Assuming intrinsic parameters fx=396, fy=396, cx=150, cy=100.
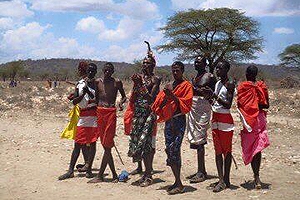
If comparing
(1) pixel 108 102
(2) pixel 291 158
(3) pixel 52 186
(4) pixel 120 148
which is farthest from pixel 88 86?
(2) pixel 291 158

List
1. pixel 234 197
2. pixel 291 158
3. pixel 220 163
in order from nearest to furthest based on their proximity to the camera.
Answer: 1. pixel 234 197
2. pixel 220 163
3. pixel 291 158

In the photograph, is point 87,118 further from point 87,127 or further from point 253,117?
point 253,117

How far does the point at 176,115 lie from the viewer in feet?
18.3

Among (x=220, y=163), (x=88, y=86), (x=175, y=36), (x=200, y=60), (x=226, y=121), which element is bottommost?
(x=220, y=163)

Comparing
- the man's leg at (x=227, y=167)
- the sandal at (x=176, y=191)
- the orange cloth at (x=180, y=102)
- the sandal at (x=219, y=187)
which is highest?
the orange cloth at (x=180, y=102)

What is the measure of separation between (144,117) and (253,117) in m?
1.60

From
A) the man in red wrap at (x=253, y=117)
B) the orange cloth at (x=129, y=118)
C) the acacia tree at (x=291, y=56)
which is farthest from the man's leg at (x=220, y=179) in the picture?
the acacia tree at (x=291, y=56)

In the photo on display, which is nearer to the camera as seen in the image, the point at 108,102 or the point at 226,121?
the point at 226,121

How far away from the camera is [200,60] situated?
6.14 meters

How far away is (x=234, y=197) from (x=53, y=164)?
11.7ft

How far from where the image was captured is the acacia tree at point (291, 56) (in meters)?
38.8

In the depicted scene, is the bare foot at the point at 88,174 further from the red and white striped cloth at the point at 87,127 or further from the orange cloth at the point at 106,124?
the orange cloth at the point at 106,124

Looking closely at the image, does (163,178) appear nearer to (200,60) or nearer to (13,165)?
(200,60)

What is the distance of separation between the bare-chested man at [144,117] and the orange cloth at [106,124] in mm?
331
